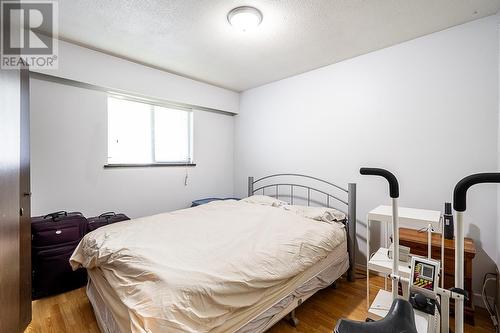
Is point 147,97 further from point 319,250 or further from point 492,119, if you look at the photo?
point 492,119

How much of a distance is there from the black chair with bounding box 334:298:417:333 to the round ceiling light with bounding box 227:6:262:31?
2.18 m

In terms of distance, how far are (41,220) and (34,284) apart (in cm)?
58

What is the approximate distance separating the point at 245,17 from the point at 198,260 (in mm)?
1941

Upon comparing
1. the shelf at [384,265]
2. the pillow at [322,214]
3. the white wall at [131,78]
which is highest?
the white wall at [131,78]

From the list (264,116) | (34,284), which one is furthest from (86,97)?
(264,116)

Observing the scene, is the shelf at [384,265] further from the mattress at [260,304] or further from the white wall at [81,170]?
the white wall at [81,170]

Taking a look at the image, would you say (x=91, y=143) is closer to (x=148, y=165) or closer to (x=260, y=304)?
(x=148, y=165)

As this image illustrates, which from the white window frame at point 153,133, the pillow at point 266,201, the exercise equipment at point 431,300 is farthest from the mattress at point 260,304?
the white window frame at point 153,133

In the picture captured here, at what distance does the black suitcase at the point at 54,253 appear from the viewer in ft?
7.23

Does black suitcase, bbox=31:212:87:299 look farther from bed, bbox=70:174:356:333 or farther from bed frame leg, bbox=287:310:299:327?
bed frame leg, bbox=287:310:299:327

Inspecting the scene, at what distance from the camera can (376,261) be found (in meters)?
1.88

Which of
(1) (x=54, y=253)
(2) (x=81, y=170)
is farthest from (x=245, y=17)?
(1) (x=54, y=253)

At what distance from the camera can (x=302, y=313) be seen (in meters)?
1.99

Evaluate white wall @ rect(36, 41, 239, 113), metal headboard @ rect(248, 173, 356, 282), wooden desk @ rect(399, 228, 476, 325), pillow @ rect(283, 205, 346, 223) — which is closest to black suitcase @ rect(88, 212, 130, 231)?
white wall @ rect(36, 41, 239, 113)
